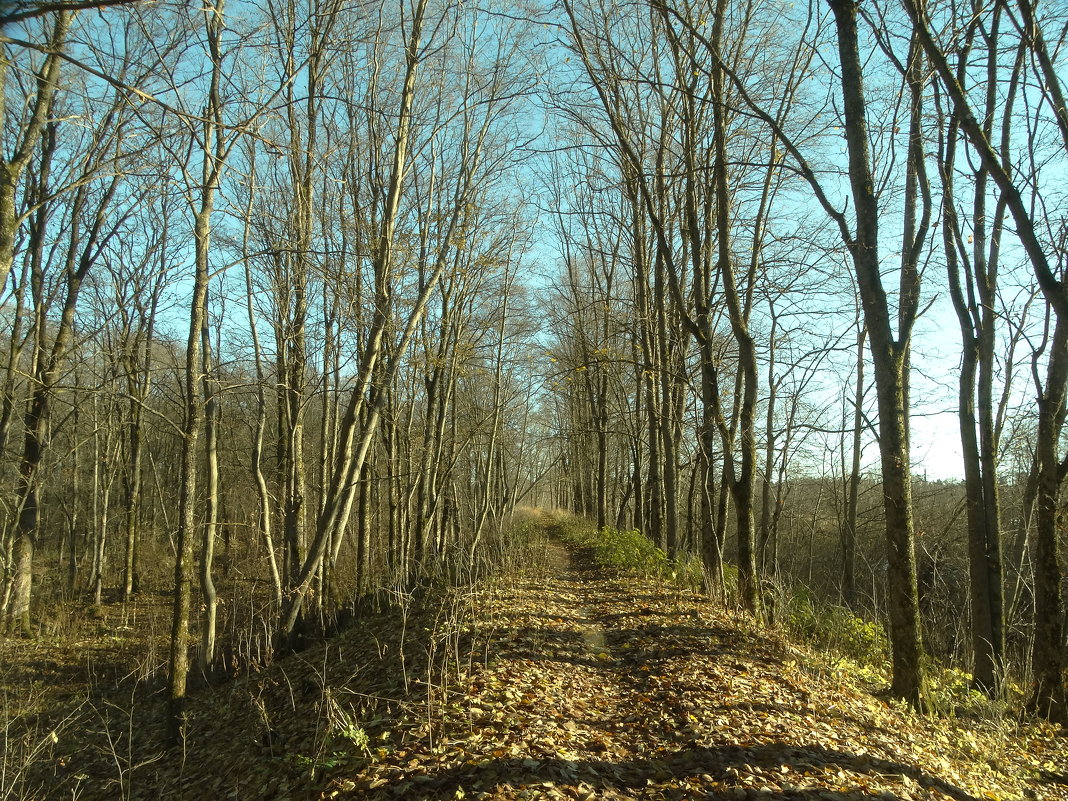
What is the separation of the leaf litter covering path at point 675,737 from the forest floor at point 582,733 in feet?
0.05

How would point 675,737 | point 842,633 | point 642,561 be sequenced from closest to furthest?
point 675,737
point 842,633
point 642,561

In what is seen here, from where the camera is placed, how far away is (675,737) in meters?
4.23

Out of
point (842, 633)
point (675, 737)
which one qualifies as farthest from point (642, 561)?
point (675, 737)

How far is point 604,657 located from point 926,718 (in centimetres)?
278

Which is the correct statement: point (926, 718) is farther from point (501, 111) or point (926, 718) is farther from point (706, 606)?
point (501, 111)

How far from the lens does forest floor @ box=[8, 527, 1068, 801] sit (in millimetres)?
3691

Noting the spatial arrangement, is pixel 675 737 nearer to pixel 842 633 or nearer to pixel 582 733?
pixel 582 733

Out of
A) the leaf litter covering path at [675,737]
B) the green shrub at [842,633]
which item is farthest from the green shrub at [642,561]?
the leaf litter covering path at [675,737]

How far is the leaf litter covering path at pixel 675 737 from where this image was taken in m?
3.61

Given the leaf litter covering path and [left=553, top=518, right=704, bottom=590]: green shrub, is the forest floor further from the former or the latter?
[left=553, top=518, right=704, bottom=590]: green shrub

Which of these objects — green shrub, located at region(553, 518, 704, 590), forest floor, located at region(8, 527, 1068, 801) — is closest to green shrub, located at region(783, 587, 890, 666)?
forest floor, located at region(8, 527, 1068, 801)

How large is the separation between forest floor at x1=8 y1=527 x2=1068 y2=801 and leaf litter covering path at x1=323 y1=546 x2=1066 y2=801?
2 cm

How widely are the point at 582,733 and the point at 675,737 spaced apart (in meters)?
0.66

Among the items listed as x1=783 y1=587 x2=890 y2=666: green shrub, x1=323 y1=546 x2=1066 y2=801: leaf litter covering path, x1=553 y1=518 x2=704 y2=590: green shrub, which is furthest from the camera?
x1=553 y1=518 x2=704 y2=590: green shrub
